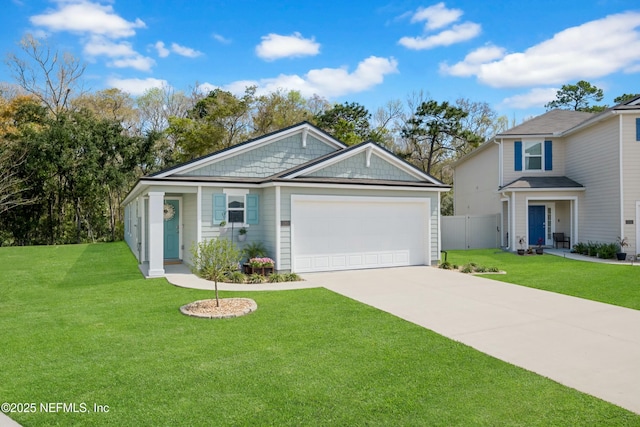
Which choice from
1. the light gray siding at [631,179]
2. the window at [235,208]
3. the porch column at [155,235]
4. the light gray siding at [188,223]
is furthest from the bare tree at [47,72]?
the light gray siding at [631,179]

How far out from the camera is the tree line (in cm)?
2428

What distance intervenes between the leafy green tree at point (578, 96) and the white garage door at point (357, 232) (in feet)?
111

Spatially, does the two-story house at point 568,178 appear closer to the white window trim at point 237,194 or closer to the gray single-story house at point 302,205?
the gray single-story house at point 302,205

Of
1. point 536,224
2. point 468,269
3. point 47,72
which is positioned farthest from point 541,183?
point 47,72

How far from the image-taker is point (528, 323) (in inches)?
270

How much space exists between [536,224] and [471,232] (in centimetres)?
292

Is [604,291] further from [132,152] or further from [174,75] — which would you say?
[174,75]

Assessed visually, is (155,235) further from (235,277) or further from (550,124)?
(550,124)

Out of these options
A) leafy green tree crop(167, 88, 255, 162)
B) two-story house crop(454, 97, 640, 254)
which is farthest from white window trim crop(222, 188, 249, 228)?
leafy green tree crop(167, 88, 255, 162)

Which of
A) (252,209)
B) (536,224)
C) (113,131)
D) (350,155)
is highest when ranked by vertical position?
(113,131)

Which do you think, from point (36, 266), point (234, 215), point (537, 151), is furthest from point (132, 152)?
point (537, 151)

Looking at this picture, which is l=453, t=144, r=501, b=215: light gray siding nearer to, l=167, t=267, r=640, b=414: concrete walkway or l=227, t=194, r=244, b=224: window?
l=167, t=267, r=640, b=414: concrete walkway

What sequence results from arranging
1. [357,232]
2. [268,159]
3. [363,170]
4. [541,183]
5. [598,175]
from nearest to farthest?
[357,232] → [363,170] → [268,159] → [598,175] → [541,183]

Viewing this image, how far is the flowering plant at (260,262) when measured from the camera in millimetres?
11326
